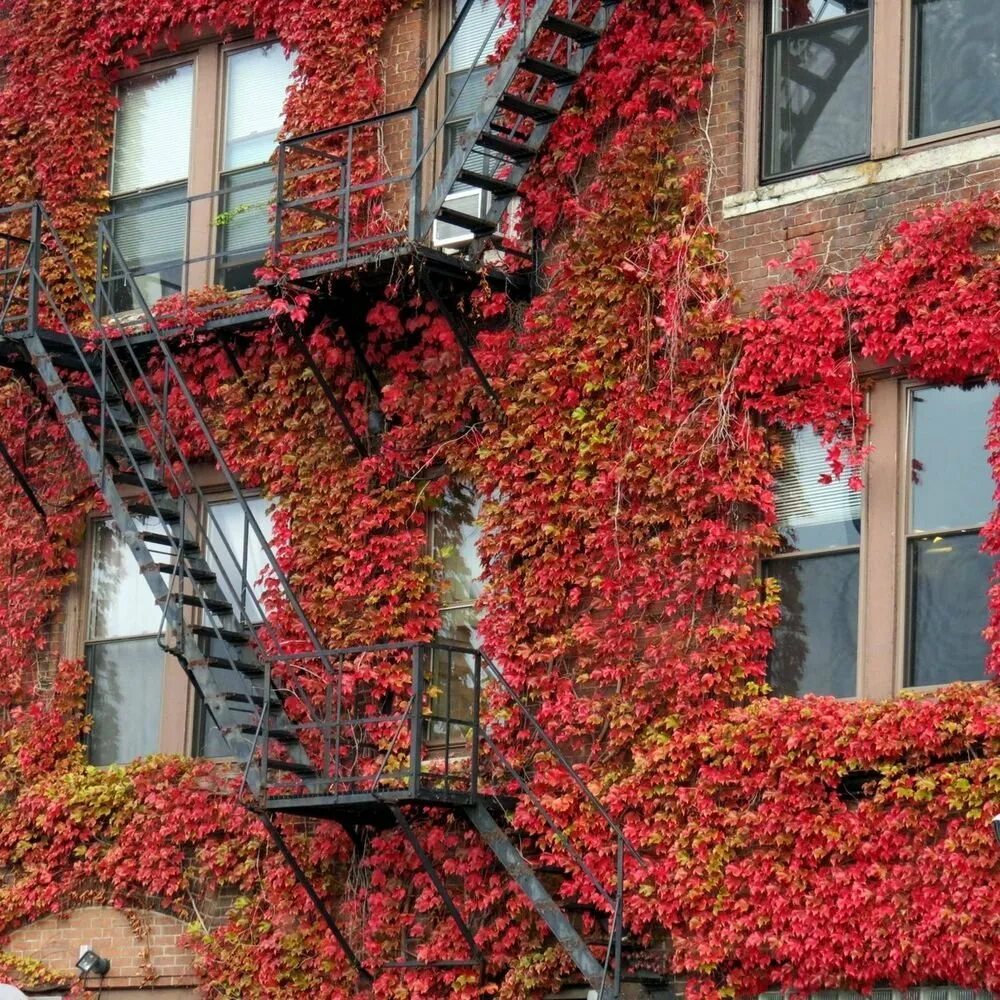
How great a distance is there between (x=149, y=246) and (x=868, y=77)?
254 inches

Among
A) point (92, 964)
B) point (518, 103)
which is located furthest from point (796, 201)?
point (92, 964)

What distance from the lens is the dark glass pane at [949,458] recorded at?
45.0 ft

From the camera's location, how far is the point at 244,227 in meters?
17.8

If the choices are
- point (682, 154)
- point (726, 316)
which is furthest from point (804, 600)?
→ point (682, 154)

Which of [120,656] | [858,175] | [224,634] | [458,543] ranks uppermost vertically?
[858,175]

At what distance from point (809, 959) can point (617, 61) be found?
6.30m

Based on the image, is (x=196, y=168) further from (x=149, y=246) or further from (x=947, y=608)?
(x=947, y=608)

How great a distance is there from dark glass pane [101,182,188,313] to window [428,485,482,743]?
3.41 m

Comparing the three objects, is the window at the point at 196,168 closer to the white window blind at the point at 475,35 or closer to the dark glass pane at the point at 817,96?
the white window blind at the point at 475,35

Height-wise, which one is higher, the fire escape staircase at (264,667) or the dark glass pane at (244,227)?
the dark glass pane at (244,227)

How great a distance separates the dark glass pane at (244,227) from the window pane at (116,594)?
86.2 inches

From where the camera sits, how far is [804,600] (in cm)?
1420

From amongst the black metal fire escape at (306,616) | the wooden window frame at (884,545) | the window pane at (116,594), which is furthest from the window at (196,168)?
the wooden window frame at (884,545)

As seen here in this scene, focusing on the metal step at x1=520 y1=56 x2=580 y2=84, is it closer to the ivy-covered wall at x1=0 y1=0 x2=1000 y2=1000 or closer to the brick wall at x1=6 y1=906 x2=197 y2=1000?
the ivy-covered wall at x1=0 y1=0 x2=1000 y2=1000
